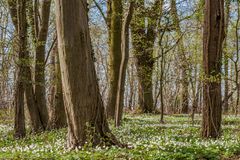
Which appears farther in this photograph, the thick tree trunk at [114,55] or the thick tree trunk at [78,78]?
A: the thick tree trunk at [114,55]

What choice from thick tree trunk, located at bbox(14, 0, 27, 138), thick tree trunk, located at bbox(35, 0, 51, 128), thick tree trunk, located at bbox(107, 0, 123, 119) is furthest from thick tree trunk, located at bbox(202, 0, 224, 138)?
thick tree trunk, located at bbox(107, 0, 123, 119)

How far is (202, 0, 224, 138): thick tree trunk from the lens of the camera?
9805 mm

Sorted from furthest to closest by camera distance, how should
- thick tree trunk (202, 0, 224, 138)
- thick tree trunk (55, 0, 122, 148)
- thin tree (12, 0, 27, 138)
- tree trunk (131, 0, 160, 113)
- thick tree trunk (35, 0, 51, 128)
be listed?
tree trunk (131, 0, 160, 113), thick tree trunk (35, 0, 51, 128), thin tree (12, 0, 27, 138), thick tree trunk (202, 0, 224, 138), thick tree trunk (55, 0, 122, 148)

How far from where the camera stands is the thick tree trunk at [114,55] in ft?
58.3

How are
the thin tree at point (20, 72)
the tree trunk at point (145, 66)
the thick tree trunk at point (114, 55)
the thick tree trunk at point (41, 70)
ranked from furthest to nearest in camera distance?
the tree trunk at point (145, 66), the thick tree trunk at point (114, 55), the thick tree trunk at point (41, 70), the thin tree at point (20, 72)

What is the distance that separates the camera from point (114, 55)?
18.3 m

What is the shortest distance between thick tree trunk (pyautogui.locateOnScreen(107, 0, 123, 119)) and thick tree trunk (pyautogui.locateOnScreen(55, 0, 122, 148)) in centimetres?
952

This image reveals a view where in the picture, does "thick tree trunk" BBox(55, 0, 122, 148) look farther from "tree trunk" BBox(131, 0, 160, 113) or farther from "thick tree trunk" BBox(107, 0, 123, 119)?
"tree trunk" BBox(131, 0, 160, 113)

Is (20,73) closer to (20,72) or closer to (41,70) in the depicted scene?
(20,72)

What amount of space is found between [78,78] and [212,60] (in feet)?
12.9

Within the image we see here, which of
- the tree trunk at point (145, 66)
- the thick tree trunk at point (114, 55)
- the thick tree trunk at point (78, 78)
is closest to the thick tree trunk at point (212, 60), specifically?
the thick tree trunk at point (78, 78)

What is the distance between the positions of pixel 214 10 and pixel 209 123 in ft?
10.1

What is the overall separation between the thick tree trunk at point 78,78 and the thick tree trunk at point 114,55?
9.52 metres

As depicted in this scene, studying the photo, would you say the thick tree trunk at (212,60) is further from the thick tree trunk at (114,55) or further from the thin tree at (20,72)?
the thick tree trunk at (114,55)
